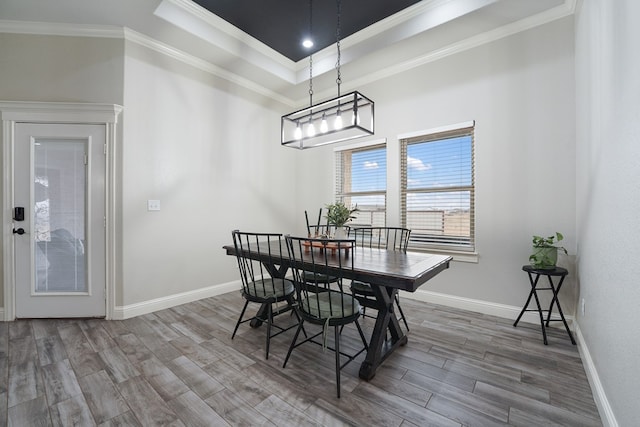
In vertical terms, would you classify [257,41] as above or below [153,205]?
above

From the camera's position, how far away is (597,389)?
1.73 metres

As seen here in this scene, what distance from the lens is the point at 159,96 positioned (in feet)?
11.0

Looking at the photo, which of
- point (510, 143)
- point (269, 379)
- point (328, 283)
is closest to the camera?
point (269, 379)

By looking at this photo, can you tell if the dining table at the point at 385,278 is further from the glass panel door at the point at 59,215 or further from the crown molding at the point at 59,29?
the crown molding at the point at 59,29

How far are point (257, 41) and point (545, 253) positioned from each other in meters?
3.94

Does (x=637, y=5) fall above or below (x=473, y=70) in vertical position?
below

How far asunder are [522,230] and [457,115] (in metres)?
1.45

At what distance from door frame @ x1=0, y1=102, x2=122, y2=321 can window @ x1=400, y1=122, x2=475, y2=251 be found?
3.39m

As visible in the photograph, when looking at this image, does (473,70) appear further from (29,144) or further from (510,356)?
(29,144)

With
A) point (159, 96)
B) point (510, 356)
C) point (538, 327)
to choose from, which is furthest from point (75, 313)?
point (538, 327)

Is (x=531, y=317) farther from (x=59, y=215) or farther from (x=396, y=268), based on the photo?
(x=59, y=215)

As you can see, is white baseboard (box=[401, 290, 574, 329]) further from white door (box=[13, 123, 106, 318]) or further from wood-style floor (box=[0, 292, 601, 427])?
white door (box=[13, 123, 106, 318])

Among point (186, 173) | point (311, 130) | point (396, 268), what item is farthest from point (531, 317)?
point (186, 173)

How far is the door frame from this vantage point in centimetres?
289
